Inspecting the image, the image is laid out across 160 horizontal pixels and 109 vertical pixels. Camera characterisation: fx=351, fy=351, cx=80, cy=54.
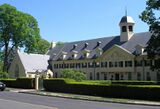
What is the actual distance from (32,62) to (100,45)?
686 inches

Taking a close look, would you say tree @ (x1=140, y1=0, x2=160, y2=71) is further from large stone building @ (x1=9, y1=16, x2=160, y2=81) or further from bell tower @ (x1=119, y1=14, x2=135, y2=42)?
bell tower @ (x1=119, y1=14, x2=135, y2=42)

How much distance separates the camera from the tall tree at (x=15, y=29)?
77.6 metres

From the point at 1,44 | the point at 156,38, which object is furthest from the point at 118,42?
the point at 156,38

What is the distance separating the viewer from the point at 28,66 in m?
82.4

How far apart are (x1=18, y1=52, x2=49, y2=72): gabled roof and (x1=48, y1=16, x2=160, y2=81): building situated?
2.64 m

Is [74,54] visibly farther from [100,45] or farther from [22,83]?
[22,83]

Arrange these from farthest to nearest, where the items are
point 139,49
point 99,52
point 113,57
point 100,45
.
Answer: point 100,45 → point 99,52 → point 113,57 → point 139,49

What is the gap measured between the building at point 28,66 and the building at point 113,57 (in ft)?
9.05

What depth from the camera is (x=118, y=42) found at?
7475 centimetres

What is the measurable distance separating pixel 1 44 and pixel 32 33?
7.81 meters


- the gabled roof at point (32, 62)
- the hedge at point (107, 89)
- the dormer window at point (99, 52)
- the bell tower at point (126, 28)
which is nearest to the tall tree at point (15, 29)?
the gabled roof at point (32, 62)

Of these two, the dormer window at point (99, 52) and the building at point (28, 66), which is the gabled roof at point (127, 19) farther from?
the building at point (28, 66)

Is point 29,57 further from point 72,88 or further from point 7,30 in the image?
point 72,88

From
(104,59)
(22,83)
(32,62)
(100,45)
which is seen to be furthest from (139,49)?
(32,62)
